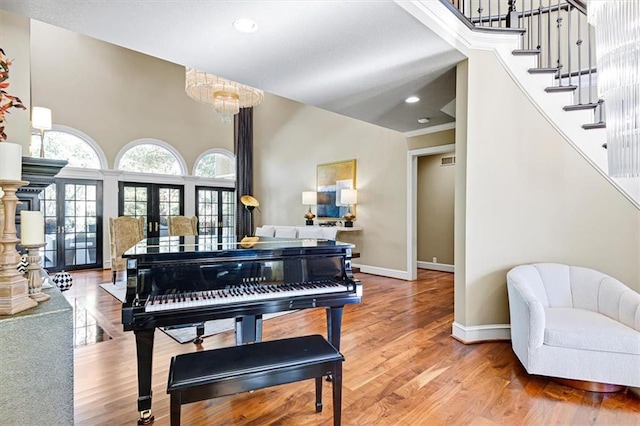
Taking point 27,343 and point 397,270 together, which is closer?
point 27,343

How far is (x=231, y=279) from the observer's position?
2.01 meters

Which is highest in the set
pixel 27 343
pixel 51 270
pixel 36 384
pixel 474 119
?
pixel 474 119

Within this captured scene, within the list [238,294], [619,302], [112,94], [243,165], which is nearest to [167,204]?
[243,165]

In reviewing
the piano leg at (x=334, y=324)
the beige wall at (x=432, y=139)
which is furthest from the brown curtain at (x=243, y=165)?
the piano leg at (x=334, y=324)

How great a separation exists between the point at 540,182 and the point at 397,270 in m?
3.37

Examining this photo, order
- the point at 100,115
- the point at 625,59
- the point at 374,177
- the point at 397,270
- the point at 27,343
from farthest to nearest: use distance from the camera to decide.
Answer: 1. the point at 100,115
2. the point at 374,177
3. the point at 397,270
4. the point at 625,59
5. the point at 27,343

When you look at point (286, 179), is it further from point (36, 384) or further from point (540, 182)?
point (36, 384)

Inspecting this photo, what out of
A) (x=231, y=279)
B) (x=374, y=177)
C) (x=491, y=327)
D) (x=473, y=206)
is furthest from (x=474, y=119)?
(x=374, y=177)

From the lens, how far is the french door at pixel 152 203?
752 cm

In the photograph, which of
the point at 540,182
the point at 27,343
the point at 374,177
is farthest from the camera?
the point at 374,177

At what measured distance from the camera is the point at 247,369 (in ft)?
5.00

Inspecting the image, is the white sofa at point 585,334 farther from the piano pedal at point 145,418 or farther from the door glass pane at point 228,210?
the door glass pane at point 228,210

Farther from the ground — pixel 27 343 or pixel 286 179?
pixel 286 179

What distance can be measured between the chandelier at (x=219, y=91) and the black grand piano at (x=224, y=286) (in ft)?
10.9
